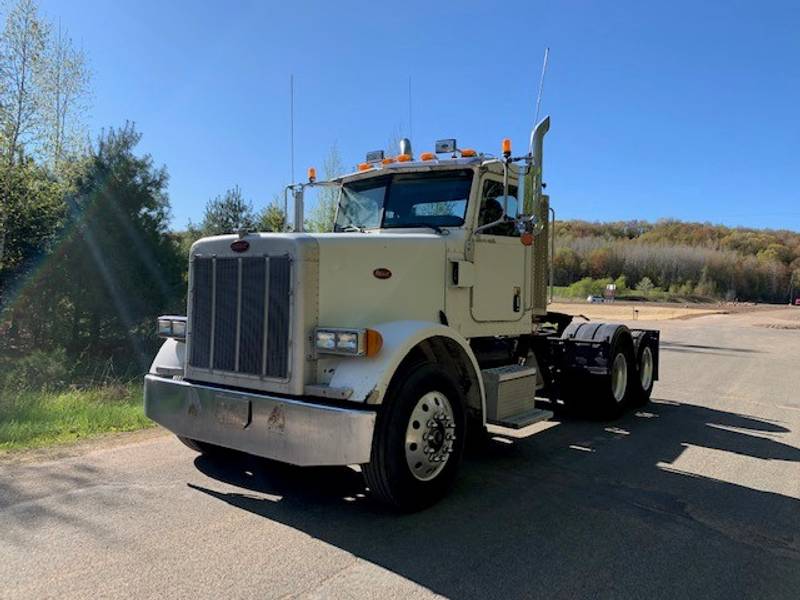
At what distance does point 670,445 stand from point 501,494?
2760 mm

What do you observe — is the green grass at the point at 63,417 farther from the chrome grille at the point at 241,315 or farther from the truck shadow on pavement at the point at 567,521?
the chrome grille at the point at 241,315

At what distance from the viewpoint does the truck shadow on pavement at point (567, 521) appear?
3.49 m

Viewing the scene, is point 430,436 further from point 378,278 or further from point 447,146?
point 447,146

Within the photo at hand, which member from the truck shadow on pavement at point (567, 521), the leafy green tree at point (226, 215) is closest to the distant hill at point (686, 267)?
the leafy green tree at point (226, 215)

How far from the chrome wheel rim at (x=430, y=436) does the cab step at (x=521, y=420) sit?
35.8 inches

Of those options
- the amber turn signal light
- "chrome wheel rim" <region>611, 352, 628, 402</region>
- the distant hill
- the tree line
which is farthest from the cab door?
the distant hill

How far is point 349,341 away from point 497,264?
2.32 meters

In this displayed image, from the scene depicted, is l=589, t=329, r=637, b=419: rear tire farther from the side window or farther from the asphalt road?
the side window

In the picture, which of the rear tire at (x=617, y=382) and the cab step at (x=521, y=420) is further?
the rear tire at (x=617, y=382)

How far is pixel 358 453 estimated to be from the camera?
Answer: 399cm

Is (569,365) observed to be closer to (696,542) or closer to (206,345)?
(696,542)

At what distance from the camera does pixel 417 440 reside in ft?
14.7

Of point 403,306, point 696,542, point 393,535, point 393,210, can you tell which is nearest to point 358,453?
point 393,535

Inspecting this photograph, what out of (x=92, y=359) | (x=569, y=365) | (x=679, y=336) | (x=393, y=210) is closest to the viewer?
(x=393, y=210)
